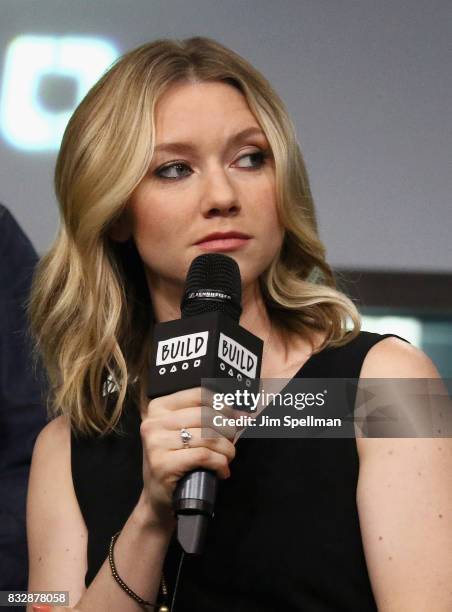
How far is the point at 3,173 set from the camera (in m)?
2.70

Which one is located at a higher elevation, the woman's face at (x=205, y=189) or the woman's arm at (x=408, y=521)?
the woman's face at (x=205, y=189)

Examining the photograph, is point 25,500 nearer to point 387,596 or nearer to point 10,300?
point 10,300

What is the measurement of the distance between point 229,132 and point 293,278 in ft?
0.90

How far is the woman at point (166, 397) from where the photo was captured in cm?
143

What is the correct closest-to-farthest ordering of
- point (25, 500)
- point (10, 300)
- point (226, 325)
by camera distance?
point (226, 325)
point (25, 500)
point (10, 300)

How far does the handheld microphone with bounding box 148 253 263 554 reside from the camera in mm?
1129

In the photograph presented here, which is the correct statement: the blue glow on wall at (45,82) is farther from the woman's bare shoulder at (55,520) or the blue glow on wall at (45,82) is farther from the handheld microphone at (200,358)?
the handheld microphone at (200,358)

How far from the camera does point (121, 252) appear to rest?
1919mm

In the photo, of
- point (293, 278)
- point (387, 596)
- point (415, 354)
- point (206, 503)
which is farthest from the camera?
point (293, 278)

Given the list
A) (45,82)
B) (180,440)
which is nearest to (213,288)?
(180,440)

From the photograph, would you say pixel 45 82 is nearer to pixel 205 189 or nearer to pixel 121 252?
pixel 121 252

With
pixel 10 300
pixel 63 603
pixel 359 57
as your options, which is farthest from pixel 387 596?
pixel 359 57

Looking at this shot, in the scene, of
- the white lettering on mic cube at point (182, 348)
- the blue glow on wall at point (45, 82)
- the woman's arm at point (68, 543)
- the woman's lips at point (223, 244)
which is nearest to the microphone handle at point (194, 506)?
the white lettering on mic cube at point (182, 348)

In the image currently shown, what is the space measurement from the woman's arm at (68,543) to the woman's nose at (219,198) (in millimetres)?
435
